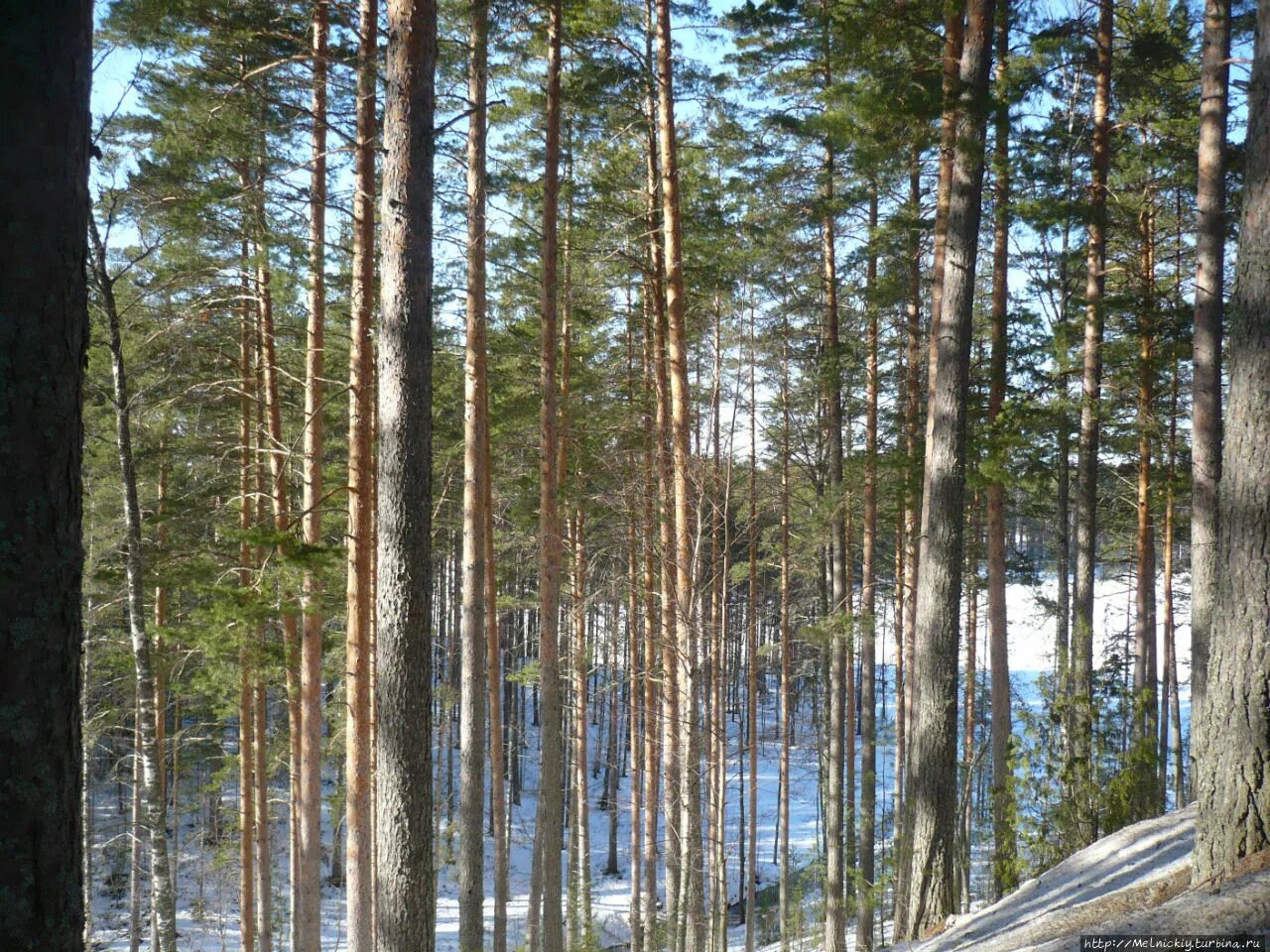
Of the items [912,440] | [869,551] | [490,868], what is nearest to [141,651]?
[869,551]

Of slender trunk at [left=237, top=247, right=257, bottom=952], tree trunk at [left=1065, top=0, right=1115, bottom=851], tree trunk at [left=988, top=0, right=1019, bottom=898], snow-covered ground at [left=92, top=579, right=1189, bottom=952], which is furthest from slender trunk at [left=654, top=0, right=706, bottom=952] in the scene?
snow-covered ground at [left=92, top=579, right=1189, bottom=952]

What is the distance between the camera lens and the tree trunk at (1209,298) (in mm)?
8156

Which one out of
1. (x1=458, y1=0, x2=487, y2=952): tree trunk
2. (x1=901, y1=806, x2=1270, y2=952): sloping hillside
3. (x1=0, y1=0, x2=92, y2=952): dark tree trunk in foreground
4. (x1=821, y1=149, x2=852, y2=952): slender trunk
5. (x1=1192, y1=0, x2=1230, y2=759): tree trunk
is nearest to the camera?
(x1=0, y1=0, x2=92, y2=952): dark tree trunk in foreground

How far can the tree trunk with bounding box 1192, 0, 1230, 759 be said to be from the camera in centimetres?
816

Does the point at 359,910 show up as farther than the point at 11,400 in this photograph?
Yes

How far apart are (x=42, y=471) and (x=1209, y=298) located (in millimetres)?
9640

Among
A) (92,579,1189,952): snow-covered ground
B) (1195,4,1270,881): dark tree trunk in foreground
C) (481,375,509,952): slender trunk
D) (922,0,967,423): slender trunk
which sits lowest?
(92,579,1189,952): snow-covered ground

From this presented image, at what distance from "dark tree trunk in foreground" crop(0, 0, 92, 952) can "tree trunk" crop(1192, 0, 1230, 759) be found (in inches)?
370

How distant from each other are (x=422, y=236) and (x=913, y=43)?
18.6ft

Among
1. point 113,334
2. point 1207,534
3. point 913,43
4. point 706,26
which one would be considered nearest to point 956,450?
point 1207,534

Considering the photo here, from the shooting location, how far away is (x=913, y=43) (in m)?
7.87

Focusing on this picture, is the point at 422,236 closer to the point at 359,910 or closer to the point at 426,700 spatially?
the point at 426,700

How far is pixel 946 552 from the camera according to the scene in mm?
6641

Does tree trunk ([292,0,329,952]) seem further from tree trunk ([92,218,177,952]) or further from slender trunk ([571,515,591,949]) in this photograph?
slender trunk ([571,515,591,949])
